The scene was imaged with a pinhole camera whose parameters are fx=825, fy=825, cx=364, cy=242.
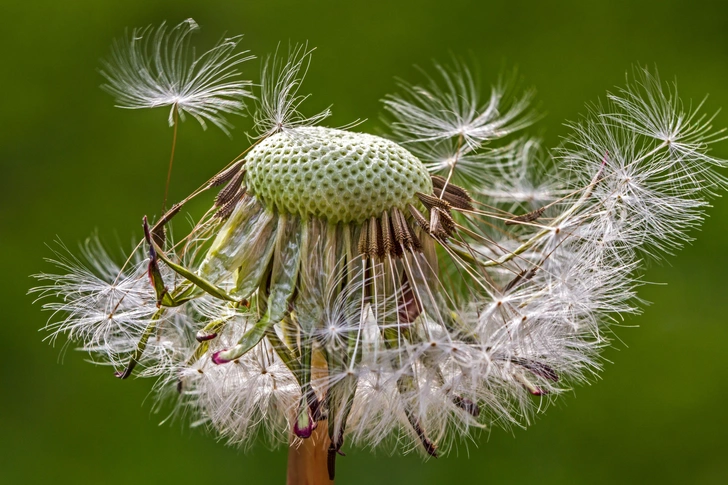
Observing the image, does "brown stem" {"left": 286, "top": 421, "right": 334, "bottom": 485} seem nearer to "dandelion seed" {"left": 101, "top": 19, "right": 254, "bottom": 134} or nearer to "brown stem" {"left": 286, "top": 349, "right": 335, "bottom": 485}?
"brown stem" {"left": 286, "top": 349, "right": 335, "bottom": 485}

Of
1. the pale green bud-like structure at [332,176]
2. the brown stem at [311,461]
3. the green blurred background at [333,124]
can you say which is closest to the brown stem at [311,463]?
the brown stem at [311,461]

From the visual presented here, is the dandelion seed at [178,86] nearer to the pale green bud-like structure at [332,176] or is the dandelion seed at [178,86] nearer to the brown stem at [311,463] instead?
the pale green bud-like structure at [332,176]

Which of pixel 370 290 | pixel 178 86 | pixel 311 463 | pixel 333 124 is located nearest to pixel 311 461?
pixel 311 463

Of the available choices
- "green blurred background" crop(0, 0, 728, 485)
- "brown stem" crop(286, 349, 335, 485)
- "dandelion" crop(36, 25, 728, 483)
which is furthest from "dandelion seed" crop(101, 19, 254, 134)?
"green blurred background" crop(0, 0, 728, 485)

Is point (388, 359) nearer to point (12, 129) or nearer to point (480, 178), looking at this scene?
point (480, 178)

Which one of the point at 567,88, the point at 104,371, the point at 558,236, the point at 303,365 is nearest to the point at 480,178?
the point at 558,236
